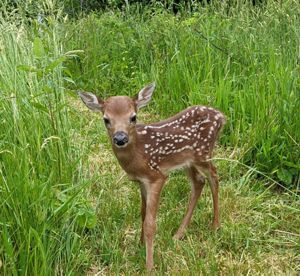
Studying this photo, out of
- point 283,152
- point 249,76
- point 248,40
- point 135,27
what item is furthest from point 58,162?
point 135,27

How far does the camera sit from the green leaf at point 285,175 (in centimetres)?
441

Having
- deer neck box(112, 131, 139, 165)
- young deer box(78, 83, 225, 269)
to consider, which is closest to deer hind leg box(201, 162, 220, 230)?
young deer box(78, 83, 225, 269)

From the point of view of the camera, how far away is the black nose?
135 inches

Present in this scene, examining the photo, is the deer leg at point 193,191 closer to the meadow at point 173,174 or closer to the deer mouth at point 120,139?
the meadow at point 173,174

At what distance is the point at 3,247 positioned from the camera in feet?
9.73

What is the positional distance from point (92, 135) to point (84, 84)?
174 cm

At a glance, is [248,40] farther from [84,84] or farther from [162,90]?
[84,84]

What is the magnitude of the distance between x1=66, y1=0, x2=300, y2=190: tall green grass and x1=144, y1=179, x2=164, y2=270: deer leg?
1.06m

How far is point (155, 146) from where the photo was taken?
3883 millimetres

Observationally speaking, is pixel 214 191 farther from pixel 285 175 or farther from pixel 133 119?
pixel 133 119

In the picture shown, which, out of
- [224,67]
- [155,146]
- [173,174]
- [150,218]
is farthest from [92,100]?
[224,67]

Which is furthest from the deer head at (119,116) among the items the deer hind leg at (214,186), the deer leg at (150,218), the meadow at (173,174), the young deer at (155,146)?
the deer hind leg at (214,186)

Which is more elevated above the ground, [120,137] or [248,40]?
[120,137]

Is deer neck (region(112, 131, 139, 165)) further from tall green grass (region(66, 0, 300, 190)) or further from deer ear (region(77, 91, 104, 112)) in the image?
tall green grass (region(66, 0, 300, 190))
